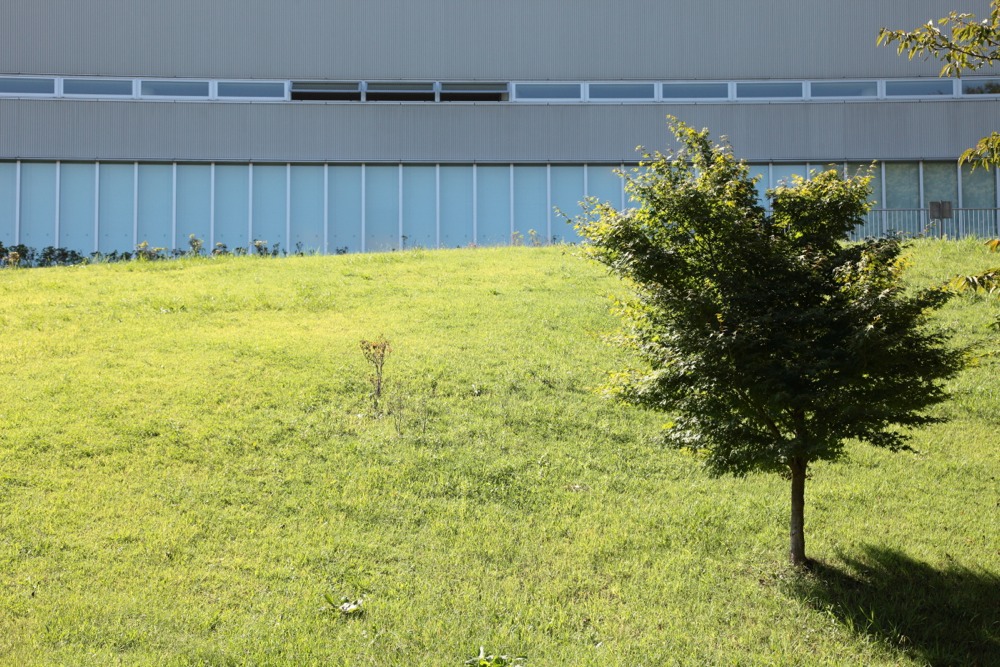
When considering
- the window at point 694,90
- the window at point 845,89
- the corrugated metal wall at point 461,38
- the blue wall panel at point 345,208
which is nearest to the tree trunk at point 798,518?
the blue wall panel at point 345,208

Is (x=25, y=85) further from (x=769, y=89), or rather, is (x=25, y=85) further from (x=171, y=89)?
(x=769, y=89)

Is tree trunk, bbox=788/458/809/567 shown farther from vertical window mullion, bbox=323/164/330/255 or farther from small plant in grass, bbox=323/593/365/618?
vertical window mullion, bbox=323/164/330/255

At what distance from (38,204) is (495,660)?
70.5 ft

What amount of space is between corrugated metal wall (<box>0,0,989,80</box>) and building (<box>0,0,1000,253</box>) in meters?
0.05

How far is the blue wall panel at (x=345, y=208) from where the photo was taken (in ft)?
78.9

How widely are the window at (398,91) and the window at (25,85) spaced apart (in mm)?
8176

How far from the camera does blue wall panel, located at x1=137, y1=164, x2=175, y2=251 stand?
23531mm

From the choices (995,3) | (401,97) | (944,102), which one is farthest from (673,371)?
(944,102)

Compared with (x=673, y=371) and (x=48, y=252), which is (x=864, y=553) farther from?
(x=48, y=252)

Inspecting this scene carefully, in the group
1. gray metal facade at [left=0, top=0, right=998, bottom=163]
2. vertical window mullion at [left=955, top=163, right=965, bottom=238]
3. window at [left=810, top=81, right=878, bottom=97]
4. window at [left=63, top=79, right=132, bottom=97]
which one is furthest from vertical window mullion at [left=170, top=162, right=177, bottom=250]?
vertical window mullion at [left=955, top=163, right=965, bottom=238]

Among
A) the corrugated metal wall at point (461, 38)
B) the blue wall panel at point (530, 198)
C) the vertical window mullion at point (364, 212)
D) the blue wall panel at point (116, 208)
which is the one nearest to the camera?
the blue wall panel at point (116, 208)

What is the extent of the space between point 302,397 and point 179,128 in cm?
1579

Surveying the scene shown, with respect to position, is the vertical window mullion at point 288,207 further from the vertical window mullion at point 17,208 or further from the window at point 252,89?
the vertical window mullion at point 17,208

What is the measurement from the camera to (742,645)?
6.61 m
